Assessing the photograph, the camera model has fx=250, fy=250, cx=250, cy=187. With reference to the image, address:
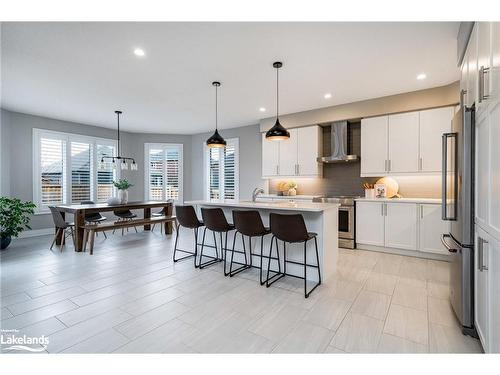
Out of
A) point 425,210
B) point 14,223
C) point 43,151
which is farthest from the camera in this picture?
point 43,151

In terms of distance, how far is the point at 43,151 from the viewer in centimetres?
588

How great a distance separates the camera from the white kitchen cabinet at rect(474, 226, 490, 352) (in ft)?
5.48

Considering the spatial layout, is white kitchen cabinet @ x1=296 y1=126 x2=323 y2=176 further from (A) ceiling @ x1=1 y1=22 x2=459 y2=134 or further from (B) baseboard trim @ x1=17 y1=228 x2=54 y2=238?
(B) baseboard trim @ x1=17 y1=228 x2=54 y2=238

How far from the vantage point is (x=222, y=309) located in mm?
2445

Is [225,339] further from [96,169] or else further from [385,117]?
[96,169]

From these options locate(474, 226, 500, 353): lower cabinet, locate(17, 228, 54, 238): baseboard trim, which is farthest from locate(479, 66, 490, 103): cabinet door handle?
locate(17, 228, 54, 238): baseboard trim

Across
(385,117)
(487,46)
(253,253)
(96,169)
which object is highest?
(385,117)

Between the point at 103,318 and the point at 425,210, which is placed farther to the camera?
the point at 425,210

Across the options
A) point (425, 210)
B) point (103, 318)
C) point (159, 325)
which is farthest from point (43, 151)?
point (425, 210)

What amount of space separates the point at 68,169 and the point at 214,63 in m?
5.23

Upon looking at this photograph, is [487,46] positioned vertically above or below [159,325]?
above

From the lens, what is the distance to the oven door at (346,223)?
4660mm

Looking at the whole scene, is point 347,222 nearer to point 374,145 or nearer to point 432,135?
point 374,145
